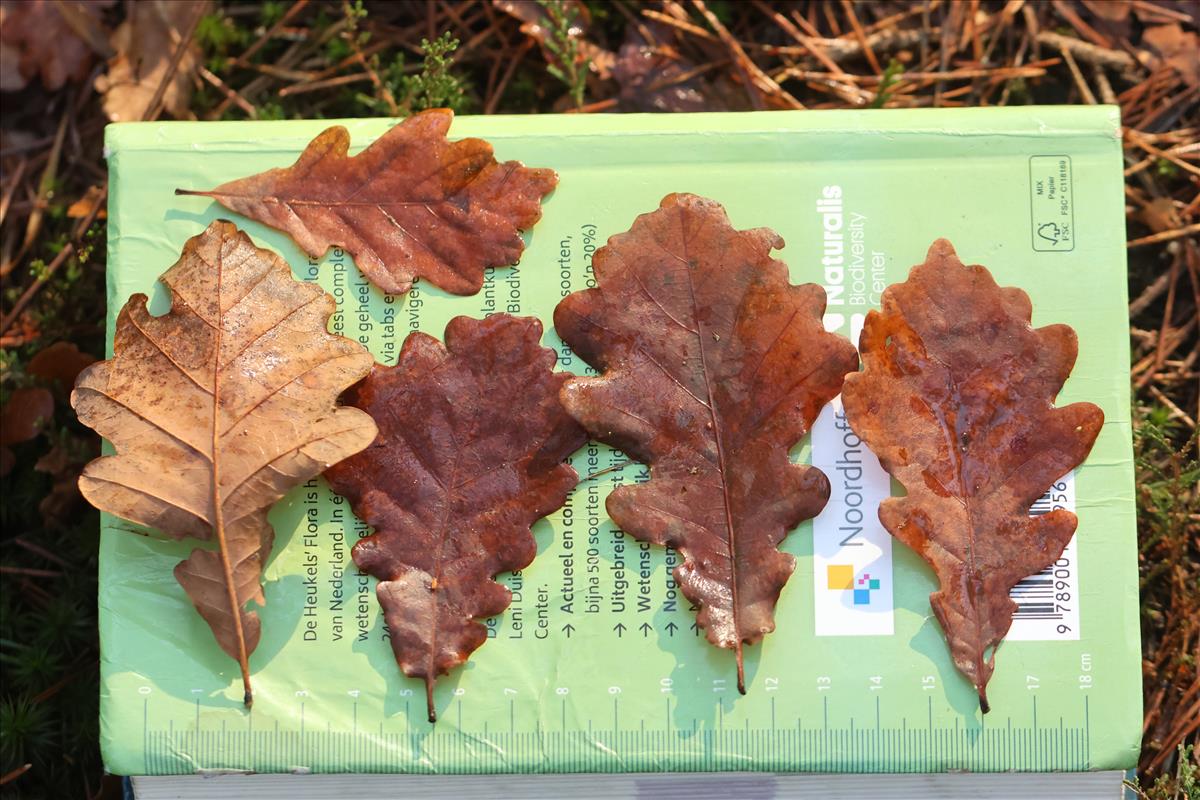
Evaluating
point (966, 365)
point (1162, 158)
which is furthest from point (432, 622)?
point (1162, 158)

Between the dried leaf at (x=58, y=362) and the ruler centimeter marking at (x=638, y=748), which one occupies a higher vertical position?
the dried leaf at (x=58, y=362)

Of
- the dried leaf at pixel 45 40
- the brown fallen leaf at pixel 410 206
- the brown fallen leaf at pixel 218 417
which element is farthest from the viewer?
the dried leaf at pixel 45 40

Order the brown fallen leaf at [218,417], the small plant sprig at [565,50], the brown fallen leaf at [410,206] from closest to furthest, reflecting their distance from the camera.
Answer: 1. the brown fallen leaf at [218,417]
2. the brown fallen leaf at [410,206]
3. the small plant sprig at [565,50]


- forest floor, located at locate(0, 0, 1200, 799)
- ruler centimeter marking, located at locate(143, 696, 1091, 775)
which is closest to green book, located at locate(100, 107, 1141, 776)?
ruler centimeter marking, located at locate(143, 696, 1091, 775)

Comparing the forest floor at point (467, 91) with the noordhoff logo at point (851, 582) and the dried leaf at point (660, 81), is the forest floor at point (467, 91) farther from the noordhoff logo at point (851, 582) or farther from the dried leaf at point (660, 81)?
the noordhoff logo at point (851, 582)

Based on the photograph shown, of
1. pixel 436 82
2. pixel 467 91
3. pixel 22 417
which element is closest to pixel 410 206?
pixel 436 82

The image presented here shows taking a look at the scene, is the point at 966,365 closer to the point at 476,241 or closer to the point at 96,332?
the point at 476,241

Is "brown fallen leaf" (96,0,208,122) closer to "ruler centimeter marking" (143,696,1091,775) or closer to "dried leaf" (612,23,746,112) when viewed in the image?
"dried leaf" (612,23,746,112)

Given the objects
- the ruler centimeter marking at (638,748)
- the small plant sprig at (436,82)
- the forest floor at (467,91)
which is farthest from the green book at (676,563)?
the forest floor at (467,91)
